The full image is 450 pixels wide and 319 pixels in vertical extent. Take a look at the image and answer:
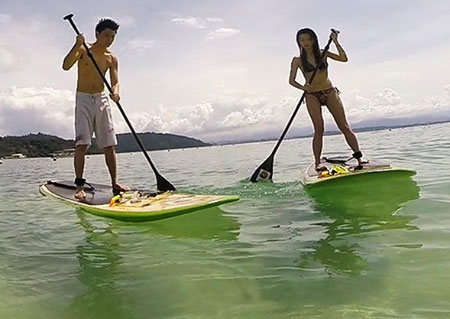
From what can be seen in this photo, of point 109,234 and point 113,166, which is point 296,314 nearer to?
point 109,234

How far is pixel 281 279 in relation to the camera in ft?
10.9

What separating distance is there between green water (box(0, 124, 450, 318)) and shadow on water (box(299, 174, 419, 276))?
0.02 metres

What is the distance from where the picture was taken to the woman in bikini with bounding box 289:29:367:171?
812cm

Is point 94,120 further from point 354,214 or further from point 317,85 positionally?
point 354,214

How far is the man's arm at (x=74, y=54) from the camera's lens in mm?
7008

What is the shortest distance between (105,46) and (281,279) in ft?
17.7

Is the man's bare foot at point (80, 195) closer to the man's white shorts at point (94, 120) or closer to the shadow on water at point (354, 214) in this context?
the man's white shorts at point (94, 120)

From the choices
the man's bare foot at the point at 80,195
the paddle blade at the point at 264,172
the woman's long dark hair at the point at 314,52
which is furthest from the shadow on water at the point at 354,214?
the man's bare foot at the point at 80,195

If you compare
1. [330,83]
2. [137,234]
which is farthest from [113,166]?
[330,83]

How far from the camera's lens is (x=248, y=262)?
3824 millimetres

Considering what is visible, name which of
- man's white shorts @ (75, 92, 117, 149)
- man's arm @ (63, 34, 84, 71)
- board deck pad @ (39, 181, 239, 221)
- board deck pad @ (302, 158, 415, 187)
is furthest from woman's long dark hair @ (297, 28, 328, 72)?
man's arm @ (63, 34, 84, 71)

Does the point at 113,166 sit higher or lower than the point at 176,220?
higher

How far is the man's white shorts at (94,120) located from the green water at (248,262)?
1.40m

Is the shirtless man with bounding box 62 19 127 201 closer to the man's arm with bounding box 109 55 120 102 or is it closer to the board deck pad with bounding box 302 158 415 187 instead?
the man's arm with bounding box 109 55 120 102
